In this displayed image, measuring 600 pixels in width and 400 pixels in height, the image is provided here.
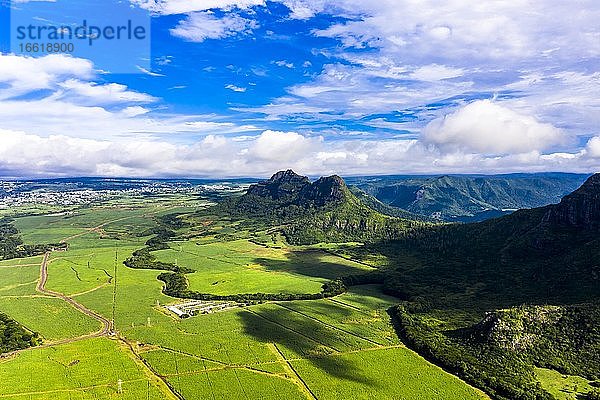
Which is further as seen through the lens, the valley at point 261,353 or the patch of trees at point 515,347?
the patch of trees at point 515,347

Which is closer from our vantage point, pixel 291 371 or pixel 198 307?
pixel 291 371

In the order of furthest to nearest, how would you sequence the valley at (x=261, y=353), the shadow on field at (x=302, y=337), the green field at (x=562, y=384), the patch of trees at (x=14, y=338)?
the patch of trees at (x=14, y=338) < the shadow on field at (x=302, y=337) < the valley at (x=261, y=353) < the green field at (x=562, y=384)

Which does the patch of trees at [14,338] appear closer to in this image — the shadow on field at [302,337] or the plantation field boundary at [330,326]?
the shadow on field at [302,337]

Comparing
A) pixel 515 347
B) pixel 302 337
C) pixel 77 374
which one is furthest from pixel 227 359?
pixel 515 347

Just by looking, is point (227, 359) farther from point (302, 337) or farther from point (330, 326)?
point (330, 326)

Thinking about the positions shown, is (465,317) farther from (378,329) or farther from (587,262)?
(587,262)

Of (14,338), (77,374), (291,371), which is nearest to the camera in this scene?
(77,374)

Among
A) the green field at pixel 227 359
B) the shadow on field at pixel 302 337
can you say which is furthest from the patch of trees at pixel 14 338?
the shadow on field at pixel 302 337
